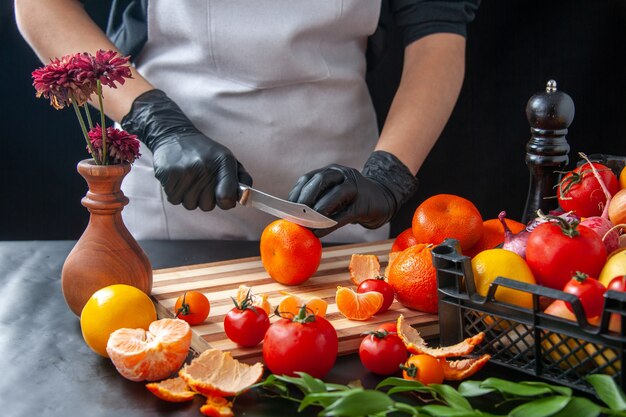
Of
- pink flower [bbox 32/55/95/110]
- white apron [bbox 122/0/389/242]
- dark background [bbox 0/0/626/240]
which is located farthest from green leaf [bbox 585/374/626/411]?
dark background [bbox 0/0/626/240]

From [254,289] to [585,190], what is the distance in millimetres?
543

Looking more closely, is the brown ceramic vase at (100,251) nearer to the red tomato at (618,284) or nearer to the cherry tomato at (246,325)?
the cherry tomato at (246,325)

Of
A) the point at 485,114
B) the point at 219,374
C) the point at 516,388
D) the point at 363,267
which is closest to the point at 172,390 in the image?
the point at 219,374

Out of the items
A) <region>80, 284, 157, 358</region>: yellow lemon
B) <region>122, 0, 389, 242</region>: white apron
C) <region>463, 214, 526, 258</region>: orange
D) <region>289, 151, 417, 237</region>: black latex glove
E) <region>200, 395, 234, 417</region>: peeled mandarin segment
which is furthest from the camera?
<region>122, 0, 389, 242</region>: white apron

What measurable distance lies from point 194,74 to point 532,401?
3.78 ft

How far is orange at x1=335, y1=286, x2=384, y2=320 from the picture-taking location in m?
1.17

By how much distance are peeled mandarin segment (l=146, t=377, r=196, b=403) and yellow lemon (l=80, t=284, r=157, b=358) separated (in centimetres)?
13

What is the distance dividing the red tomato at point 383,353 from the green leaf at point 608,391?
9.1 inches

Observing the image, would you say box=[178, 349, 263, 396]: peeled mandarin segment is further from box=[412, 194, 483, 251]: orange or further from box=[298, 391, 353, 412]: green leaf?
box=[412, 194, 483, 251]: orange

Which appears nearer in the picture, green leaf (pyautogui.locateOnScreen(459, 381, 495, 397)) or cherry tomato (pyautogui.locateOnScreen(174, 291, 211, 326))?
green leaf (pyautogui.locateOnScreen(459, 381, 495, 397))

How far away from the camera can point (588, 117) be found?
2562 mm

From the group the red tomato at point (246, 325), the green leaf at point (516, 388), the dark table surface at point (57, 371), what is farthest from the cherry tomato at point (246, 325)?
the green leaf at point (516, 388)

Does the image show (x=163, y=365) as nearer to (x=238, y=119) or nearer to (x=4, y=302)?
(x=4, y=302)

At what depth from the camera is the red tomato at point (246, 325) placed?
106 cm
